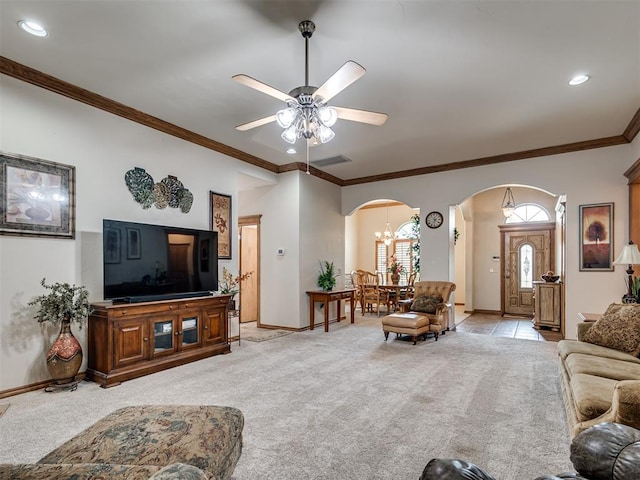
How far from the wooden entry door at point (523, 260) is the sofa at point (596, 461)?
808 centimetres

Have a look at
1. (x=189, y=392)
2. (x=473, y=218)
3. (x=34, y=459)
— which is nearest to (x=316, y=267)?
(x=189, y=392)

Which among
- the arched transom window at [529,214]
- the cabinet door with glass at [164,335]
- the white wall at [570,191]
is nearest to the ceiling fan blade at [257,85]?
the cabinet door with glass at [164,335]

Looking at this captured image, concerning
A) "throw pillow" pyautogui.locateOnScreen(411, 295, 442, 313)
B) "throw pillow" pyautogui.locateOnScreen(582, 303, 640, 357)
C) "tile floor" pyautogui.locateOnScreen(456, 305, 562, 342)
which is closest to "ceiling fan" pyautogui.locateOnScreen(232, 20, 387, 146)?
"throw pillow" pyautogui.locateOnScreen(582, 303, 640, 357)

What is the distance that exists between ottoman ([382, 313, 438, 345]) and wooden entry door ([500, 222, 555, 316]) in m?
4.05

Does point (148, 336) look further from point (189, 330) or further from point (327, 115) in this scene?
point (327, 115)

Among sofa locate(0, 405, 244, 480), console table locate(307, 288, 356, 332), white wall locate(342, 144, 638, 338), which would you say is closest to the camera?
sofa locate(0, 405, 244, 480)

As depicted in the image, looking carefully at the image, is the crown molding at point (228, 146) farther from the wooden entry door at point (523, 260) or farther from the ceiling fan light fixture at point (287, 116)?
the wooden entry door at point (523, 260)

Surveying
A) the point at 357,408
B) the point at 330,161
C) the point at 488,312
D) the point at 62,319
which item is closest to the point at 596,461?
the point at 357,408

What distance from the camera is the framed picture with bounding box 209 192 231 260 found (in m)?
5.44

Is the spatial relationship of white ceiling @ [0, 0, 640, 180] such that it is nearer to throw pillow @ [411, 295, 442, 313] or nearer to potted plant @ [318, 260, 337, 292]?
throw pillow @ [411, 295, 442, 313]

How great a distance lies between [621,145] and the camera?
5.33 meters

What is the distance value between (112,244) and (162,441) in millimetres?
2831

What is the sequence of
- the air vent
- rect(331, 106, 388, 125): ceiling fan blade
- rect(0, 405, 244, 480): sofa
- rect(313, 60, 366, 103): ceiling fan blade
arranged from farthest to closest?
the air vent → rect(331, 106, 388, 125): ceiling fan blade → rect(313, 60, 366, 103): ceiling fan blade → rect(0, 405, 244, 480): sofa

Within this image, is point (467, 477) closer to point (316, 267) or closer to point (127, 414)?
point (127, 414)
